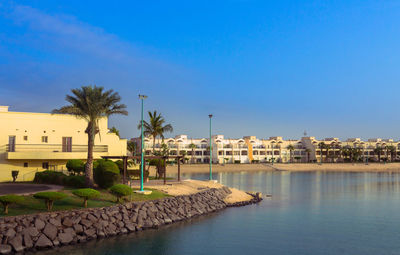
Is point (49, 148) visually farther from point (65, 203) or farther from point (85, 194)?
point (85, 194)

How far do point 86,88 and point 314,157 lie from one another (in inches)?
5563

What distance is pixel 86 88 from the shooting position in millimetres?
30641

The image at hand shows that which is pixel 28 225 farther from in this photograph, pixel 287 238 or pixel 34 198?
pixel 287 238

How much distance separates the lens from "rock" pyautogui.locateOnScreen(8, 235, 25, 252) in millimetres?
17797

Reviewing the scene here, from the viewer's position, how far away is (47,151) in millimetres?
39406

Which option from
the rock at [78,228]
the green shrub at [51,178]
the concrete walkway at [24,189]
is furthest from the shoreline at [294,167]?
the rock at [78,228]

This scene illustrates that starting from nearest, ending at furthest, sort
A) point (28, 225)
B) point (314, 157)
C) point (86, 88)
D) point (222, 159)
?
point (28, 225)
point (86, 88)
point (222, 159)
point (314, 157)

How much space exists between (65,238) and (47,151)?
2199cm

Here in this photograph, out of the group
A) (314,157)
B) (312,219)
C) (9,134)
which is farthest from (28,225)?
(314,157)

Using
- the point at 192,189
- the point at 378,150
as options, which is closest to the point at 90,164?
the point at 192,189

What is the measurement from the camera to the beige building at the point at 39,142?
124 ft

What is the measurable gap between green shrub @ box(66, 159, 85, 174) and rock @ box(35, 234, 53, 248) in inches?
701

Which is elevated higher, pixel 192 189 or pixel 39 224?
pixel 192 189

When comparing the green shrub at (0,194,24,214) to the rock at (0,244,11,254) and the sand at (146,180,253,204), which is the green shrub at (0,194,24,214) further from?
the sand at (146,180,253,204)
